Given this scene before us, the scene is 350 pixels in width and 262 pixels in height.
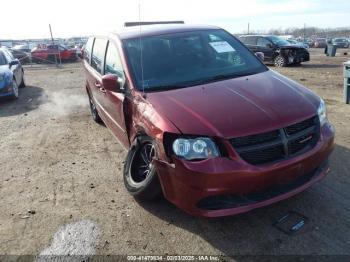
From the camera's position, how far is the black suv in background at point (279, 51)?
1775 cm

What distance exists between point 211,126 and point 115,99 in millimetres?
1869

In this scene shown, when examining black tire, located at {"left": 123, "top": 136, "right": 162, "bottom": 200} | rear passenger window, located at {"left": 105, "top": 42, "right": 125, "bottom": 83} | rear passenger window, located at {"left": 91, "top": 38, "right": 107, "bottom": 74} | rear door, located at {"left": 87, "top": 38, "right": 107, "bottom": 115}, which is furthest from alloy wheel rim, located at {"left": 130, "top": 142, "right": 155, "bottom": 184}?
rear passenger window, located at {"left": 91, "top": 38, "right": 107, "bottom": 74}

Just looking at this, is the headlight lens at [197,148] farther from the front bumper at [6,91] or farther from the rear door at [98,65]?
the front bumper at [6,91]

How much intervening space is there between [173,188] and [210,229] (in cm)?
59

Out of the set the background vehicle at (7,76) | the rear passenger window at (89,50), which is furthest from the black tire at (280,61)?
the rear passenger window at (89,50)

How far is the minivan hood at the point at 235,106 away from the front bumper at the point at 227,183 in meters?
0.29

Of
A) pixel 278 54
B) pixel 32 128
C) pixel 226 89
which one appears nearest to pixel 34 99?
pixel 32 128

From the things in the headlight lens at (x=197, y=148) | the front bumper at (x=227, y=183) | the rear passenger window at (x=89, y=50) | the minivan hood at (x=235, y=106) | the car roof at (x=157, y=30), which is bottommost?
the front bumper at (x=227, y=183)

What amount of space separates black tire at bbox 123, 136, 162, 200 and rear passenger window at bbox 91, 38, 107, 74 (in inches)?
79.7

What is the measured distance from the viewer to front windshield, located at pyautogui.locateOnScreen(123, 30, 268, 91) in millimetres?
4076

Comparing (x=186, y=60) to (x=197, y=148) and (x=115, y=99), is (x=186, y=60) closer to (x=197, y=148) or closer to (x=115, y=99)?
(x=115, y=99)

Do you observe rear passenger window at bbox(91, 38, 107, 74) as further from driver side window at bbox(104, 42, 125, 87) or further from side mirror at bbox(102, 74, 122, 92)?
side mirror at bbox(102, 74, 122, 92)

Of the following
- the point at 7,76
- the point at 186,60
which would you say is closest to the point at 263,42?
the point at 7,76

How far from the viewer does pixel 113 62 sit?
4.83 metres
